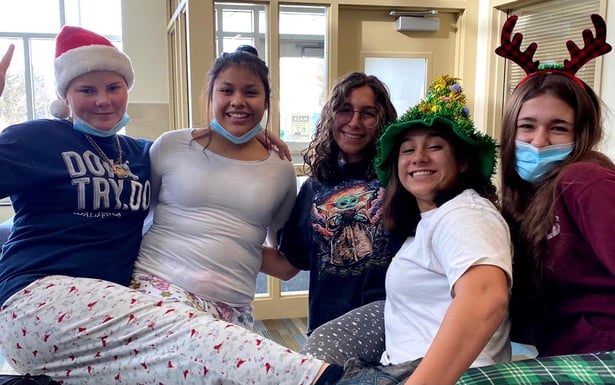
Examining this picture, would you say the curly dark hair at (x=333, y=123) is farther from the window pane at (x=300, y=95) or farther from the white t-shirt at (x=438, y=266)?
the window pane at (x=300, y=95)

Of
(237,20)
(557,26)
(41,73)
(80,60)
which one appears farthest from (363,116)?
(41,73)

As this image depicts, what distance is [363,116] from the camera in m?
1.72

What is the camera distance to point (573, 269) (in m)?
1.12

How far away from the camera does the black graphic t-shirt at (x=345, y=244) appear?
64.8 inches

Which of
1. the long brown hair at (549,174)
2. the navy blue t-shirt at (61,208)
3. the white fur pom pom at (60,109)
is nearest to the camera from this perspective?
the long brown hair at (549,174)

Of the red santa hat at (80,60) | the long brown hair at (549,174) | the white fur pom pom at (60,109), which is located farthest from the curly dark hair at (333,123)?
the white fur pom pom at (60,109)

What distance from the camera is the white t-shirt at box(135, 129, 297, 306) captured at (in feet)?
4.84

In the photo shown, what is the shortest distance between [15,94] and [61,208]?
477 centimetres

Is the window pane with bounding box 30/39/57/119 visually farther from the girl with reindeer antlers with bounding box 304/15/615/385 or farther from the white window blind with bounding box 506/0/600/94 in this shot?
the girl with reindeer antlers with bounding box 304/15/615/385

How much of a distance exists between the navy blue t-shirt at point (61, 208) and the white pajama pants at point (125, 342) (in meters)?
0.08

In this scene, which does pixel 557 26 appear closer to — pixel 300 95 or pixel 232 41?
pixel 300 95

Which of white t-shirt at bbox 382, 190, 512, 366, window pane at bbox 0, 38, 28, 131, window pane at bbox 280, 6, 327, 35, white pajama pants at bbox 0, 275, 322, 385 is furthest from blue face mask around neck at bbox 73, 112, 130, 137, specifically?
window pane at bbox 0, 38, 28, 131

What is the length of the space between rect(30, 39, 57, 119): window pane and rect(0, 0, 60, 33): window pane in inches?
5.7

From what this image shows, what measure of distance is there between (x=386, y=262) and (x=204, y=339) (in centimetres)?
74
